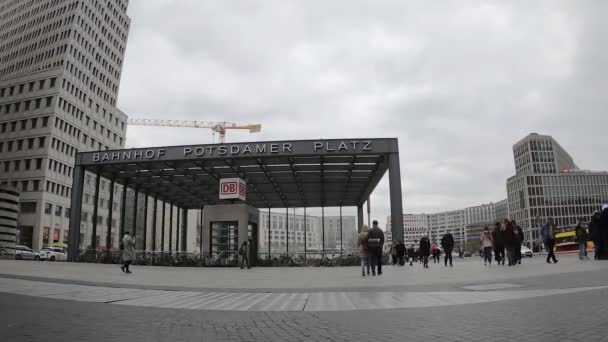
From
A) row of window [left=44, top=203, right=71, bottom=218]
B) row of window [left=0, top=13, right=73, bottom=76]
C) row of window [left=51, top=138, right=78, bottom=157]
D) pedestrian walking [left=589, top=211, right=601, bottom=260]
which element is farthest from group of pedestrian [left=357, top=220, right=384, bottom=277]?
row of window [left=0, top=13, right=73, bottom=76]

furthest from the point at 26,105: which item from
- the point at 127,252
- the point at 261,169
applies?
the point at 127,252

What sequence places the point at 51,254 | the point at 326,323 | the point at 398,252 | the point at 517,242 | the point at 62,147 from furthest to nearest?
the point at 62,147, the point at 51,254, the point at 398,252, the point at 517,242, the point at 326,323

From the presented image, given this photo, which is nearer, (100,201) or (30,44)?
(100,201)

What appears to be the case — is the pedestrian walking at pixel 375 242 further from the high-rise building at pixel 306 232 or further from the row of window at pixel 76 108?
the row of window at pixel 76 108

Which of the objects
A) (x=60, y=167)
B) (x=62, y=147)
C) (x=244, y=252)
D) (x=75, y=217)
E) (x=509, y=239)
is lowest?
(x=244, y=252)

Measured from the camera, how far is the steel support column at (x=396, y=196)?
2280 cm

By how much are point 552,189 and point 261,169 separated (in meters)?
115

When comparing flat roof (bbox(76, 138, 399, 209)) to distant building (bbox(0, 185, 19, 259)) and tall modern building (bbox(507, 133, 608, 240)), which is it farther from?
tall modern building (bbox(507, 133, 608, 240))

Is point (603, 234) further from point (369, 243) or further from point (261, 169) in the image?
point (261, 169)

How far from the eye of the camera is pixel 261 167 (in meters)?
29.1

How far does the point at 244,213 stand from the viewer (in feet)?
76.9

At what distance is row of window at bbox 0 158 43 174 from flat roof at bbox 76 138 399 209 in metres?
30.1

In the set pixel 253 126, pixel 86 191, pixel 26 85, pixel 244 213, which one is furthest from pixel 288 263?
pixel 253 126

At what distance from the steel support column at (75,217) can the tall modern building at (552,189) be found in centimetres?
11378
